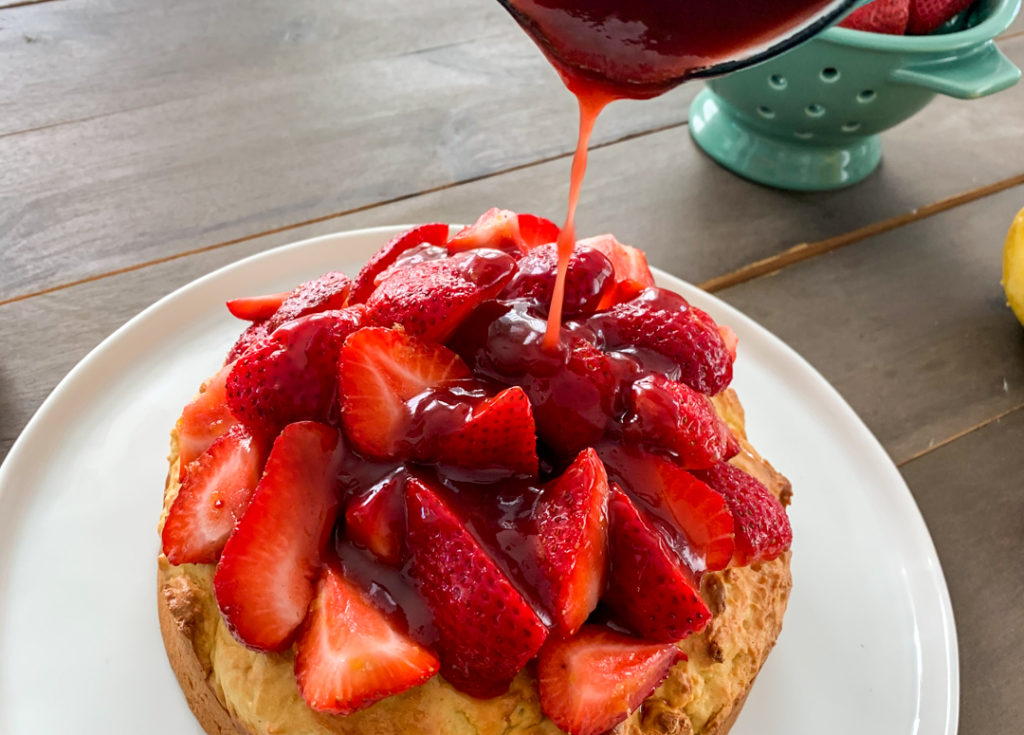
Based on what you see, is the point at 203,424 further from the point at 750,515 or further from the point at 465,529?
the point at 750,515

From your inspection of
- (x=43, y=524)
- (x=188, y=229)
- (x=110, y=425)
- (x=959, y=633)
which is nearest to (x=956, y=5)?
(x=959, y=633)

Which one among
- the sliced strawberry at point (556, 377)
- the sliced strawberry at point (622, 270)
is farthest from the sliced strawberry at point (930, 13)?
the sliced strawberry at point (556, 377)

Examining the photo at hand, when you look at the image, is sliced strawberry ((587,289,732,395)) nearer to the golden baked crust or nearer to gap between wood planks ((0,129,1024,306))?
the golden baked crust

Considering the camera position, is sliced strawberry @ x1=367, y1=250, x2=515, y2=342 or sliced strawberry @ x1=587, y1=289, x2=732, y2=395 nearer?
sliced strawberry @ x1=367, y1=250, x2=515, y2=342

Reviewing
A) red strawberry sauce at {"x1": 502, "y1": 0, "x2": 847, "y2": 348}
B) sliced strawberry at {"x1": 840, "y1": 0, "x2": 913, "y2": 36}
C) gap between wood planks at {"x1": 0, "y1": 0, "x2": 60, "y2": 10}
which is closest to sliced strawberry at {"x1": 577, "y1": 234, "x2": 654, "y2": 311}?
red strawberry sauce at {"x1": 502, "y1": 0, "x2": 847, "y2": 348}

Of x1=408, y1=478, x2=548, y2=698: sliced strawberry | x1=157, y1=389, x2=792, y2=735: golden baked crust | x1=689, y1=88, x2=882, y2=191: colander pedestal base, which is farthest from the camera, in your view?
x1=689, y1=88, x2=882, y2=191: colander pedestal base

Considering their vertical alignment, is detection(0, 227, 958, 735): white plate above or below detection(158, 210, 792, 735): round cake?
below

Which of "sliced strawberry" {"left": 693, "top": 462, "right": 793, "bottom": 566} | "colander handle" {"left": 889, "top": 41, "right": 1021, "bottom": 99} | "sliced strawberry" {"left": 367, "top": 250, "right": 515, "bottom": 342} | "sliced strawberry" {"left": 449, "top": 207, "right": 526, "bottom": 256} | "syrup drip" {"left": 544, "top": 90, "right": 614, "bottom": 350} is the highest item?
"syrup drip" {"left": 544, "top": 90, "right": 614, "bottom": 350}

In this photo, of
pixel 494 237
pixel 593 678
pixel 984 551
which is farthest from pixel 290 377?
pixel 984 551
